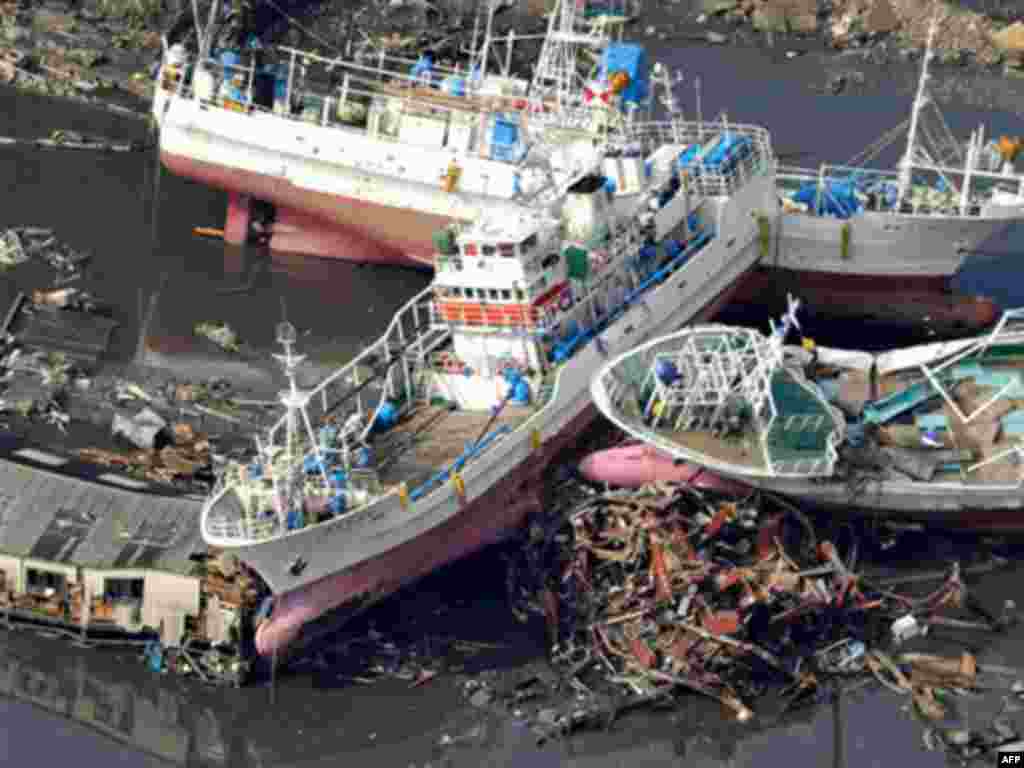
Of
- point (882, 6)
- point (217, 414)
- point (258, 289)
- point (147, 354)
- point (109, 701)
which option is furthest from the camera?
point (882, 6)

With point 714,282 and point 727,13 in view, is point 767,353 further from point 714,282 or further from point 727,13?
point 727,13

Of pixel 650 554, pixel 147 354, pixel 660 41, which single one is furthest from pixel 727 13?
pixel 650 554

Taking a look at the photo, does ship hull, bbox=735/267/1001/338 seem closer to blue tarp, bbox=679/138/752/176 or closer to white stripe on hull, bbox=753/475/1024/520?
blue tarp, bbox=679/138/752/176

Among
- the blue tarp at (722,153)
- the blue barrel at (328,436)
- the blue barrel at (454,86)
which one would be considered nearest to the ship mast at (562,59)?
the blue barrel at (454,86)

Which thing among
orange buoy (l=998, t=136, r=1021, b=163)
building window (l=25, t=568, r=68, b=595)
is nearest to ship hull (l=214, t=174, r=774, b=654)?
building window (l=25, t=568, r=68, b=595)

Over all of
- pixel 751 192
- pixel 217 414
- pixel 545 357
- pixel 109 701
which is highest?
pixel 751 192

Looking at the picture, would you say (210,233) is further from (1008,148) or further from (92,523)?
(1008,148)

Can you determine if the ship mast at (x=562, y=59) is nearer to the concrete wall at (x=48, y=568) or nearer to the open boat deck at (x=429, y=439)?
the open boat deck at (x=429, y=439)
